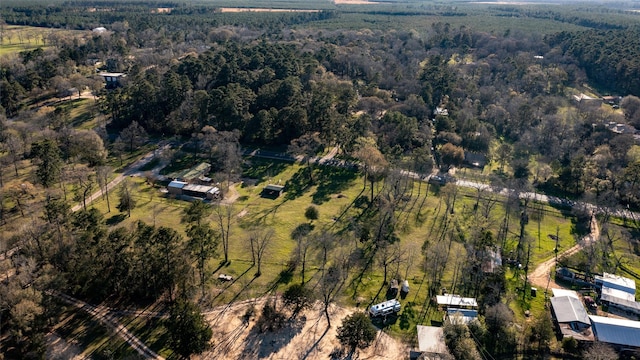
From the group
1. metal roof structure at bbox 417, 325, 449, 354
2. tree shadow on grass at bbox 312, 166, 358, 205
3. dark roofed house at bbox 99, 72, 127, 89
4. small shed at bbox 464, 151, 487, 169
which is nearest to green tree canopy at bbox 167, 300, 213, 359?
metal roof structure at bbox 417, 325, 449, 354

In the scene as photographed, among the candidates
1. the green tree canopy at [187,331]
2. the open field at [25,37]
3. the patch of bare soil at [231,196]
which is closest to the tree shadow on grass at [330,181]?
the patch of bare soil at [231,196]

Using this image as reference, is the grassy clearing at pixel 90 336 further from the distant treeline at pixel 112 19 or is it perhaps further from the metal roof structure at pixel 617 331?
the distant treeline at pixel 112 19

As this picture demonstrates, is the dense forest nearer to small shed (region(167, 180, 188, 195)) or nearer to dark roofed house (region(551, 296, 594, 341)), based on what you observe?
dark roofed house (region(551, 296, 594, 341))

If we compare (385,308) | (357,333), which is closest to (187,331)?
(357,333)

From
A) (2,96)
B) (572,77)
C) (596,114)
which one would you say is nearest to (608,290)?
(596,114)

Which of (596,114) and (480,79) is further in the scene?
(480,79)

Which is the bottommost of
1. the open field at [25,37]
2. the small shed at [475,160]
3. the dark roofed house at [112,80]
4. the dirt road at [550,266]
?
the dirt road at [550,266]

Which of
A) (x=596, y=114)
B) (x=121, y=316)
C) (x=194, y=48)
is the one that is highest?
(x=194, y=48)

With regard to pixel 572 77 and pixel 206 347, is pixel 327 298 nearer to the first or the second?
pixel 206 347
